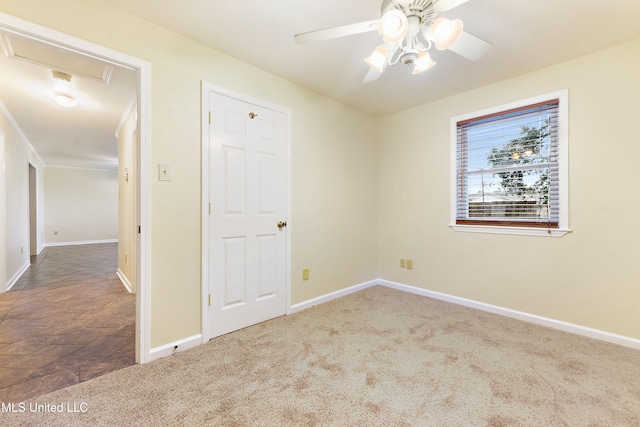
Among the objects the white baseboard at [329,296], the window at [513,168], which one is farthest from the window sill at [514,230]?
the white baseboard at [329,296]

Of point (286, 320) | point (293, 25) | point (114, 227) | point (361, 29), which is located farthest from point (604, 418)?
point (114, 227)

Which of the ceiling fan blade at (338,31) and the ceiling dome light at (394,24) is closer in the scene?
the ceiling dome light at (394,24)

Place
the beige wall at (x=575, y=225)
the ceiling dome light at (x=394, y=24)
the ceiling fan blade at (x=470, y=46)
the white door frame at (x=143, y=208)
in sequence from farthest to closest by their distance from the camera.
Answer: the beige wall at (x=575, y=225)
the white door frame at (x=143, y=208)
the ceiling fan blade at (x=470, y=46)
the ceiling dome light at (x=394, y=24)

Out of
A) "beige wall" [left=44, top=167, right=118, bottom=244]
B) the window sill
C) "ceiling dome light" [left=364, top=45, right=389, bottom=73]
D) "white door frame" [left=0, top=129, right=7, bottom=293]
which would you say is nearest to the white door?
"ceiling dome light" [left=364, top=45, right=389, bottom=73]

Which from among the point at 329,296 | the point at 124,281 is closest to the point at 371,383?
the point at 329,296

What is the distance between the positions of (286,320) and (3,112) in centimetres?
448

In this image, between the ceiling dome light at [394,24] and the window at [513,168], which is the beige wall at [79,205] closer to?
the window at [513,168]

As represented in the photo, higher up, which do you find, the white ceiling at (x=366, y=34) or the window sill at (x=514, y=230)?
the white ceiling at (x=366, y=34)

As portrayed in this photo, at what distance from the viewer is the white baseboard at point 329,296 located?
287 centimetres

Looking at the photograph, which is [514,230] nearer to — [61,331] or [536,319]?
[536,319]

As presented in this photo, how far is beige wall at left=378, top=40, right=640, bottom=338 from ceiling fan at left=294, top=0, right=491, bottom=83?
4.72ft

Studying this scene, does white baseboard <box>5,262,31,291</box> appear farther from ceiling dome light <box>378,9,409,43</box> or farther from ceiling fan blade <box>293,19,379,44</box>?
ceiling dome light <box>378,9,409,43</box>

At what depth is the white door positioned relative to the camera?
90.0 inches

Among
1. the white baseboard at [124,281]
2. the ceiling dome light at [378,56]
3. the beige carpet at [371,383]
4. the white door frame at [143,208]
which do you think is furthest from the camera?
the white baseboard at [124,281]
